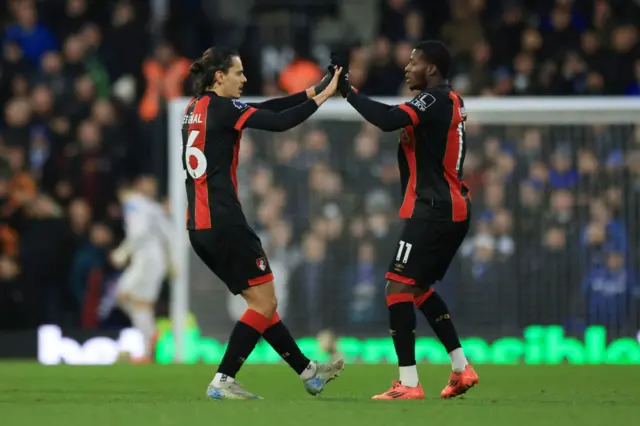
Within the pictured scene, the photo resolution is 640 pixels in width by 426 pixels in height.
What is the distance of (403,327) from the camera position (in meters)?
9.44

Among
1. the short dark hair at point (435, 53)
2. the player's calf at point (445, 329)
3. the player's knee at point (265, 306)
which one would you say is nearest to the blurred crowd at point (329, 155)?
the player's calf at point (445, 329)

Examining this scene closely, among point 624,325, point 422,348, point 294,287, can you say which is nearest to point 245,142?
point 294,287

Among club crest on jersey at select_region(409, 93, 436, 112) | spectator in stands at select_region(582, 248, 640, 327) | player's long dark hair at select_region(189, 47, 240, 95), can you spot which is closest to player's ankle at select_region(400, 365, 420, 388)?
club crest on jersey at select_region(409, 93, 436, 112)

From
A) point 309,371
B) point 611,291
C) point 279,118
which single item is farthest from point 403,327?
point 611,291

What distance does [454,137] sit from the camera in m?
9.65

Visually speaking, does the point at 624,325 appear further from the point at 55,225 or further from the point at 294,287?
the point at 55,225

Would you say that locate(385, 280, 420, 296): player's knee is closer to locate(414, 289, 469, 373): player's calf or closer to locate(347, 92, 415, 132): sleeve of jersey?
locate(414, 289, 469, 373): player's calf

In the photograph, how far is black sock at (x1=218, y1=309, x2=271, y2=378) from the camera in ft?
30.1

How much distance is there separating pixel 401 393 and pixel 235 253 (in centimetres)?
129

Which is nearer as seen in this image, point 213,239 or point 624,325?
point 213,239

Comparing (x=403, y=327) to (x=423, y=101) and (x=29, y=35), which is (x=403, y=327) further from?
(x=29, y=35)

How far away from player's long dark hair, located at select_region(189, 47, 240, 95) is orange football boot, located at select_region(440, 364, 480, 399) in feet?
7.70

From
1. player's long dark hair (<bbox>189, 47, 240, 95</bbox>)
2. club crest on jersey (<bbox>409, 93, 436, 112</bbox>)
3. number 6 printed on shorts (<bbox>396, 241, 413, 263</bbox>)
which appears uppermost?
player's long dark hair (<bbox>189, 47, 240, 95</bbox>)

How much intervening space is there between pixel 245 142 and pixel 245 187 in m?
0.45
